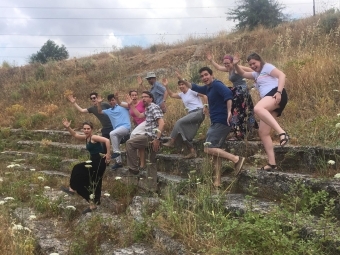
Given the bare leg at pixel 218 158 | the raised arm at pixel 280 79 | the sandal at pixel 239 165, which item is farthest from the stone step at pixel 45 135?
the raised arm at pixel 280 79

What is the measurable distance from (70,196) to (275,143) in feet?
11.4

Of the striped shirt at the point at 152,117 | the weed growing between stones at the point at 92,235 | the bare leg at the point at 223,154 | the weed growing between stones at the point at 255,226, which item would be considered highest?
the striped shirt at the point at 152,117

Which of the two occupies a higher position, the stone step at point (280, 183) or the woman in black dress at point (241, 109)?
the woman in black dress at point (241, 109)

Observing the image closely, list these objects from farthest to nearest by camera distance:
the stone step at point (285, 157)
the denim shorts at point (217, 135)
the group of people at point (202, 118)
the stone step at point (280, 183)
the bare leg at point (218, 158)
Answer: the denim shorts at point (217, 135) → the bare leg at point (218, 158) → the group of people at point (202, 118) → the stone step at point (285, 157) → the stone step at point (280, 183)

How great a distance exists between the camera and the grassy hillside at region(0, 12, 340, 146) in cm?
647

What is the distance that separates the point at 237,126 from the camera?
20.0 ft

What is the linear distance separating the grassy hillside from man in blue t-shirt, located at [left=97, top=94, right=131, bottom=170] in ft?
4.21

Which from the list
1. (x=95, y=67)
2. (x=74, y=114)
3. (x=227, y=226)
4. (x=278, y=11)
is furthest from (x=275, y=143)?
(x=278, y=11)

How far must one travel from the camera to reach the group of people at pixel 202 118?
4.89 metres

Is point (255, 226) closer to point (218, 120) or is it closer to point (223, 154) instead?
point (223, 154)

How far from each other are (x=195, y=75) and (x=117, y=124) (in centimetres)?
443

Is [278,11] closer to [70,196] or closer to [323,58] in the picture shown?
[323,58]

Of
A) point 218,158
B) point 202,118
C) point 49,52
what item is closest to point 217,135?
point 218,158

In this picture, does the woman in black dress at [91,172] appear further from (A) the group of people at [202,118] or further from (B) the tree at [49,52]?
(B) the tree at [49,52]
